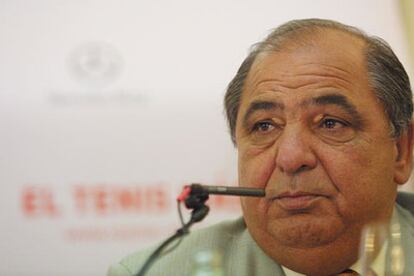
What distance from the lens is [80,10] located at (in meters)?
1.39

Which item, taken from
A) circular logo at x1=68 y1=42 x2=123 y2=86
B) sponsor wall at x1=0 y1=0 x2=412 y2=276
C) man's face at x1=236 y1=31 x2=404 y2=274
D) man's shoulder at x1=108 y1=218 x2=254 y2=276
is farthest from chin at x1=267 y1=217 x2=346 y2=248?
circular logo at x1=68 y1=42 x2=123 y2=86

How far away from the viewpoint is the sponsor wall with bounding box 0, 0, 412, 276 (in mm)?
1343

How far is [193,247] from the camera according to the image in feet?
3.70

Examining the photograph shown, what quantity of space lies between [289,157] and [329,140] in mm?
83

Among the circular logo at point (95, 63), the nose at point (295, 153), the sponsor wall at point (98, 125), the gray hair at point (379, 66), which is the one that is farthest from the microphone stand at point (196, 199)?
the circular logo at point (95, 63)

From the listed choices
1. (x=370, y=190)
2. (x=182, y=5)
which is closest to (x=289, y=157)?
(x=370, y=190)

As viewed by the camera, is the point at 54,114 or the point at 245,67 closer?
the point at 245,67

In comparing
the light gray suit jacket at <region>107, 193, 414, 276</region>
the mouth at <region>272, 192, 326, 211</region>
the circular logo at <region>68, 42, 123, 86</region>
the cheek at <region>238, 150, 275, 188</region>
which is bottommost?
the light gray suit jacket at <region>107, 193, 414, 276</region>

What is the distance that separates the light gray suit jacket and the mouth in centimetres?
14

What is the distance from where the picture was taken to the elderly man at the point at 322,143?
102cm

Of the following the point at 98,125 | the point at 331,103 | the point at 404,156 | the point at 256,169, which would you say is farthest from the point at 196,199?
the point at 98,125

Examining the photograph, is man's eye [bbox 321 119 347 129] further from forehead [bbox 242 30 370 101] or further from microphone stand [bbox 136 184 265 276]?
microphone stand [bbox 136 184 265 276]

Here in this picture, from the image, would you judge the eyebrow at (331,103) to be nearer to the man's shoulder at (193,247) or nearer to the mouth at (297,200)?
the mouth at (297,200)

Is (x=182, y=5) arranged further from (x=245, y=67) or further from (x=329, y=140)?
(x=329, y=140)
